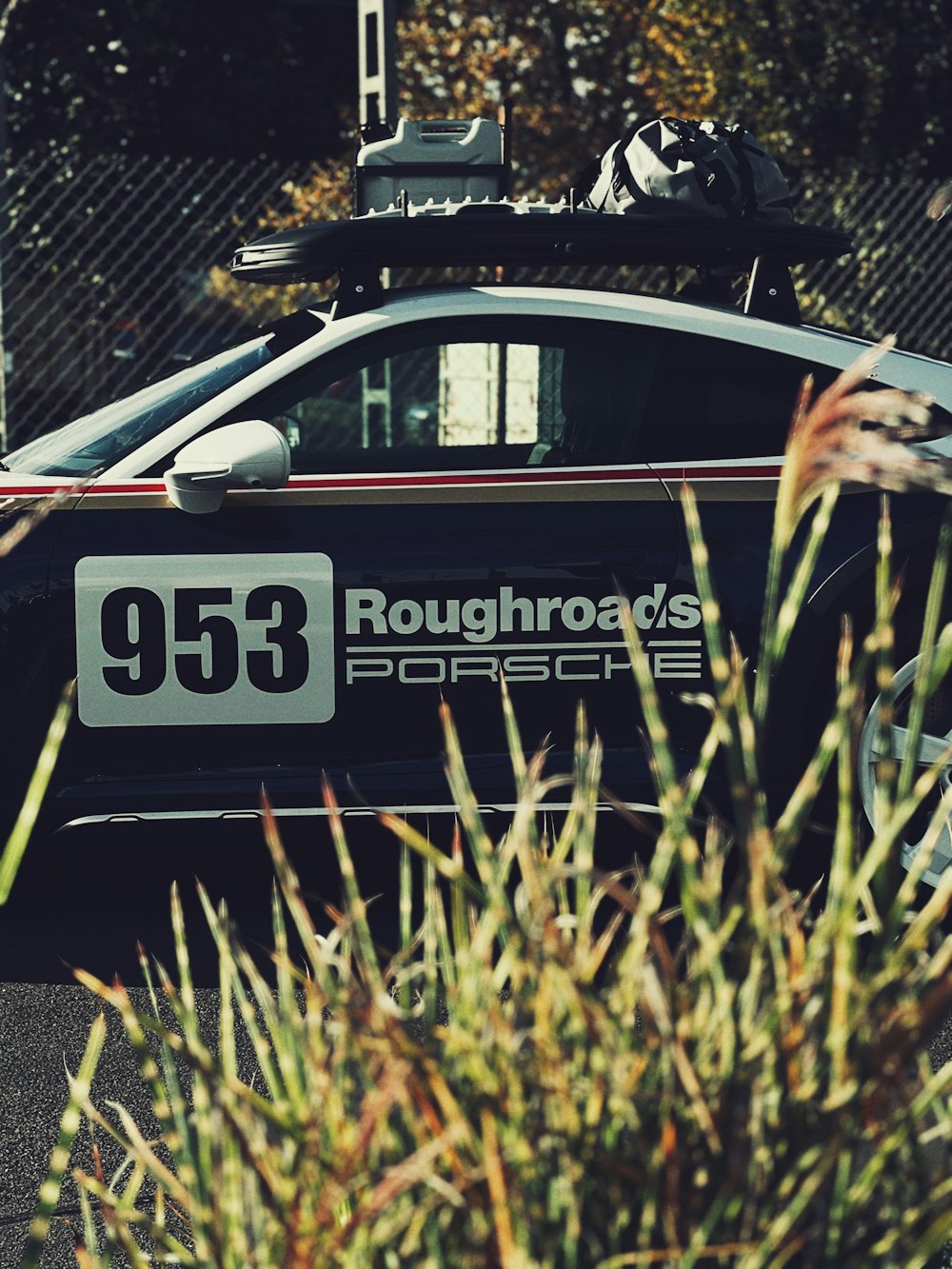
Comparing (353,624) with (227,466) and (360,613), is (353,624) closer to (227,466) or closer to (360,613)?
(360,613)

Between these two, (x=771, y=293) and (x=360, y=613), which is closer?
(x=360, y=613)

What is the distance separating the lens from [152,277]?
9.36 meters

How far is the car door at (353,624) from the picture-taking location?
159 inches

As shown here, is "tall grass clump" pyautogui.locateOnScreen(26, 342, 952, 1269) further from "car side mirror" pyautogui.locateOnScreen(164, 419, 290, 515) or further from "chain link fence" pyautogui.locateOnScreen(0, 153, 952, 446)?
"chain link fence" pyautogui.locateOnScreen(0, 153, 952, 446)

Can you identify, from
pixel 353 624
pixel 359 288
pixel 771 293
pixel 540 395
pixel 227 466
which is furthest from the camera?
pixel 540 395

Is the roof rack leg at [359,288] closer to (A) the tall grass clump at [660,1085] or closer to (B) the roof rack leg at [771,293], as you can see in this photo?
(B) the roof rack leg at [771,293]

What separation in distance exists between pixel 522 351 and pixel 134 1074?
14.4 feet

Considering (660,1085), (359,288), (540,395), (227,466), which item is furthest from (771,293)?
(660,1085)

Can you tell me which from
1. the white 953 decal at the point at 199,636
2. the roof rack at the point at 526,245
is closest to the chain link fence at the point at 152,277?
the roof rack at the point at 526,245

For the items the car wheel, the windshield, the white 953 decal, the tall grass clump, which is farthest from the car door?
the tall grass clump

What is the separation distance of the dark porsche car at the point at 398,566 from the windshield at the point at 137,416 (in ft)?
0.07

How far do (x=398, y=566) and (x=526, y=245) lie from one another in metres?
0.89

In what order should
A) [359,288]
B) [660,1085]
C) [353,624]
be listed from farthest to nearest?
1. [359,288]
2. [353,624]
3. [660,1085]

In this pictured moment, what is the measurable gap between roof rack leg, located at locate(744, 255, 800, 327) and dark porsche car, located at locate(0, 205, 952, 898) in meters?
0.09
